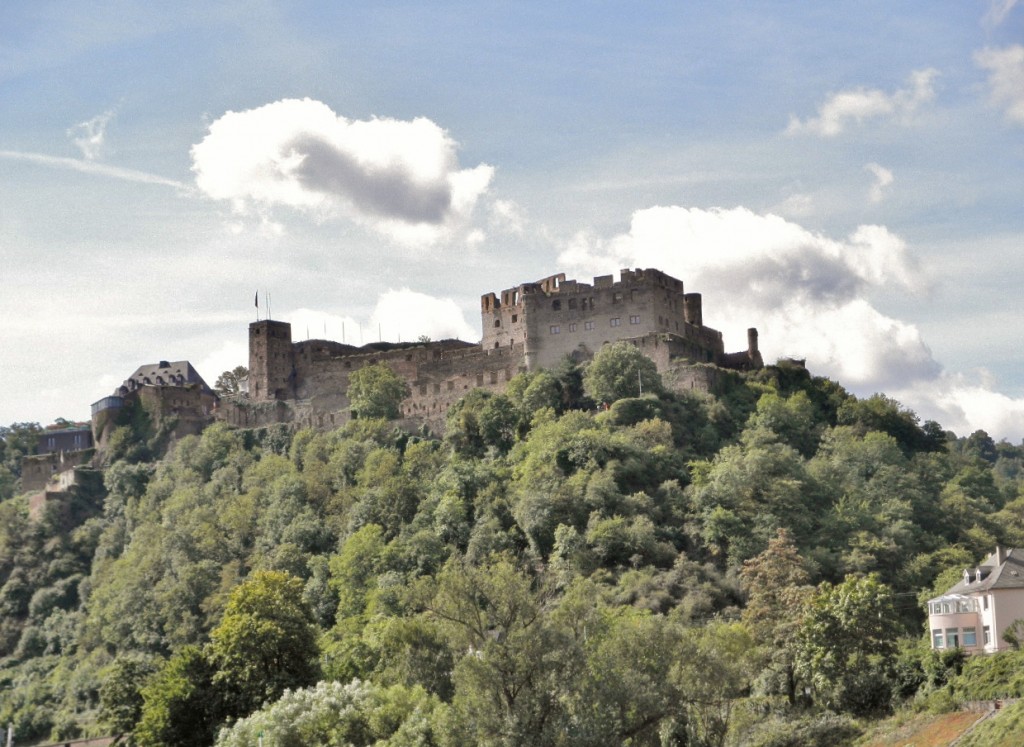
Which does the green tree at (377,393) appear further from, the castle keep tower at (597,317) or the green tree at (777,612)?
the green tree at (777,612)

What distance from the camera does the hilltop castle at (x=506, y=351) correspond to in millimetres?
116250

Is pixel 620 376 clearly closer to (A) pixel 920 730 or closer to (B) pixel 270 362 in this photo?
(B) pixel 270 362

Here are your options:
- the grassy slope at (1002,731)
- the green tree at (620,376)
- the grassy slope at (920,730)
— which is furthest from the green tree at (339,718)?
the green tree at (620,376)

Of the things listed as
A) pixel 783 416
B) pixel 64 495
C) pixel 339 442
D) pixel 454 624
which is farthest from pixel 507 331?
pixel 454 624

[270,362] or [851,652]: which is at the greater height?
[270,362]

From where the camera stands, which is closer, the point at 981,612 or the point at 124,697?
the point at 981,612

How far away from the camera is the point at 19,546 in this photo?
129m

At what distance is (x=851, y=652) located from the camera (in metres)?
66.9

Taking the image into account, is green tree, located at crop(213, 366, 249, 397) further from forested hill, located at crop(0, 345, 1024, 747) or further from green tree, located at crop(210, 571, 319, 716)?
green tree, located at crop(210, 571, 319, 716)

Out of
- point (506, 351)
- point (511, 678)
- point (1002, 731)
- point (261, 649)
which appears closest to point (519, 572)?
point (511, 678)

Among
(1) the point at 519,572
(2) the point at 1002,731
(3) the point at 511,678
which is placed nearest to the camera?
(2) the point at 1002,731

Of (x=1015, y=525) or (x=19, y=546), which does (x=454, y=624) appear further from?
(x=19, y=546)

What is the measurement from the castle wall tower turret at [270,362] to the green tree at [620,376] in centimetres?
3280

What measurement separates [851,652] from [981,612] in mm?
5499
